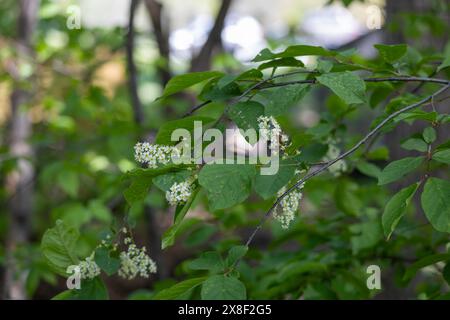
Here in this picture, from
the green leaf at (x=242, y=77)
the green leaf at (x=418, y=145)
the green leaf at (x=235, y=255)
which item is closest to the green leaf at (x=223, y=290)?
the green leaf at (x=235, y=255)

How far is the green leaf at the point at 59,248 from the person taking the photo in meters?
1.25

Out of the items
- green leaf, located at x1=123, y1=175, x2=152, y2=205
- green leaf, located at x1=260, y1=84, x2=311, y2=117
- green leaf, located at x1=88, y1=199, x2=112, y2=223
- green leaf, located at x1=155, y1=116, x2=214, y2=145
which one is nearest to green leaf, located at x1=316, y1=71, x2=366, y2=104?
green leaf, located at x1=260, y1=84, x2=311, y2=117

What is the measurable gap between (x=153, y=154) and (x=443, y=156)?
0.55 meters

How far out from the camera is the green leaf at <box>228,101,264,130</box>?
45.0 inches

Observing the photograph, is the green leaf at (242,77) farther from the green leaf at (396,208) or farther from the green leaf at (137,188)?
the green leaf at (396,208)

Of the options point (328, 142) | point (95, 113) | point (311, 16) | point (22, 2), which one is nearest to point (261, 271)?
point (328, 142)

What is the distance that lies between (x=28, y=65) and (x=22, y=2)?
0.46m

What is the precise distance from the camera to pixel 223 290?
100cm

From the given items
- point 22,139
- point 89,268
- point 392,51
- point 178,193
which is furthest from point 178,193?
point 22,139

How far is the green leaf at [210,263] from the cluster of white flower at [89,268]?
262 mm

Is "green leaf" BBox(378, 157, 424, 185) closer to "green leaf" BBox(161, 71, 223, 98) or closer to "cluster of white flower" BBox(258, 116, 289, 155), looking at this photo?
"cluster of white flower" BBox(258, 116, 289, 155)

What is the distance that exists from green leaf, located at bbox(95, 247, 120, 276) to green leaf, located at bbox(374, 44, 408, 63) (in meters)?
0.74
